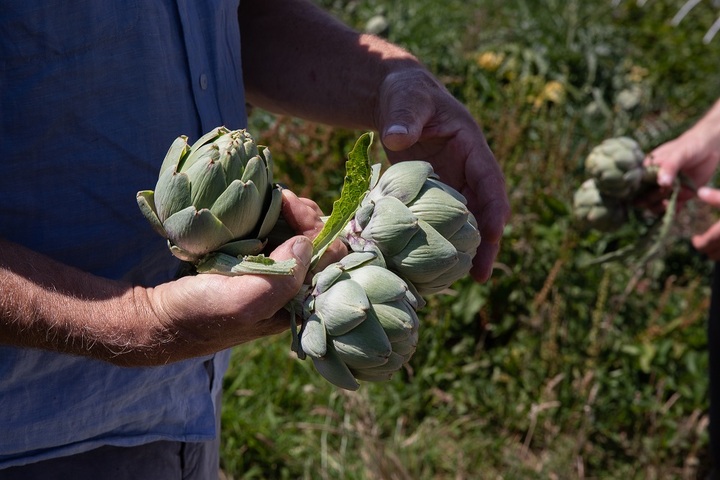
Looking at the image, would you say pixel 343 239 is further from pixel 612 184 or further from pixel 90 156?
pixel 612 184

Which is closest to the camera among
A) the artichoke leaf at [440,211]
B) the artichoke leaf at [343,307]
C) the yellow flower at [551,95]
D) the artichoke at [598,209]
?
the artichoke leaf at [343,307]

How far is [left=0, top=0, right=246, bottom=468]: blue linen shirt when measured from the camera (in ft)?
4.02

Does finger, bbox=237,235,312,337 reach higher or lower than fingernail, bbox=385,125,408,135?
lower

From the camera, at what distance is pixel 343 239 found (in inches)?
48.8

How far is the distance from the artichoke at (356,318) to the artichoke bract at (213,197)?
0.13 metres

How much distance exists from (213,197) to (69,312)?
10.5 inches

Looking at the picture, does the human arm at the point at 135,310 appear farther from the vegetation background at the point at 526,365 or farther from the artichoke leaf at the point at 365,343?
the vegetation background at the point at 526,365

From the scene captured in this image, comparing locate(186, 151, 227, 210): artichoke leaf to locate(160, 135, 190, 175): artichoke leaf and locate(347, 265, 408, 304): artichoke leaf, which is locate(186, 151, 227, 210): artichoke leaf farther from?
locate(347, 265, 408, 304): artichoke leaf

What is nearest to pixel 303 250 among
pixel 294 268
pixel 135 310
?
pixel 294 268

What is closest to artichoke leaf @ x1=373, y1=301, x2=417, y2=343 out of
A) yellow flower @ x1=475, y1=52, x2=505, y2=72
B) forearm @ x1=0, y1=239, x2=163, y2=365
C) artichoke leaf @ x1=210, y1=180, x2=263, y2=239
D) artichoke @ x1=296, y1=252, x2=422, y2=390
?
artichoke @ x1=296, y1=252, x2=422, y2=390

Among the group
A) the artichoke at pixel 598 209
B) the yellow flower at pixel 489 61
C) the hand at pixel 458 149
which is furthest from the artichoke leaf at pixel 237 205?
the yellow flower at pixel 489 61

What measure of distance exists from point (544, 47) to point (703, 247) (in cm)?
231

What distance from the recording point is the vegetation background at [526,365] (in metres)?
2.68

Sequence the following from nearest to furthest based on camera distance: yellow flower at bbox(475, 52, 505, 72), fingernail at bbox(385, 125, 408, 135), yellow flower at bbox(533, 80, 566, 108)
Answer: fingernail at bbox(385, 125, 408, 135), yellow flower at bbox(533, 80, 566, 108), yellow flower at bbox(475, 52, 505, 72)
